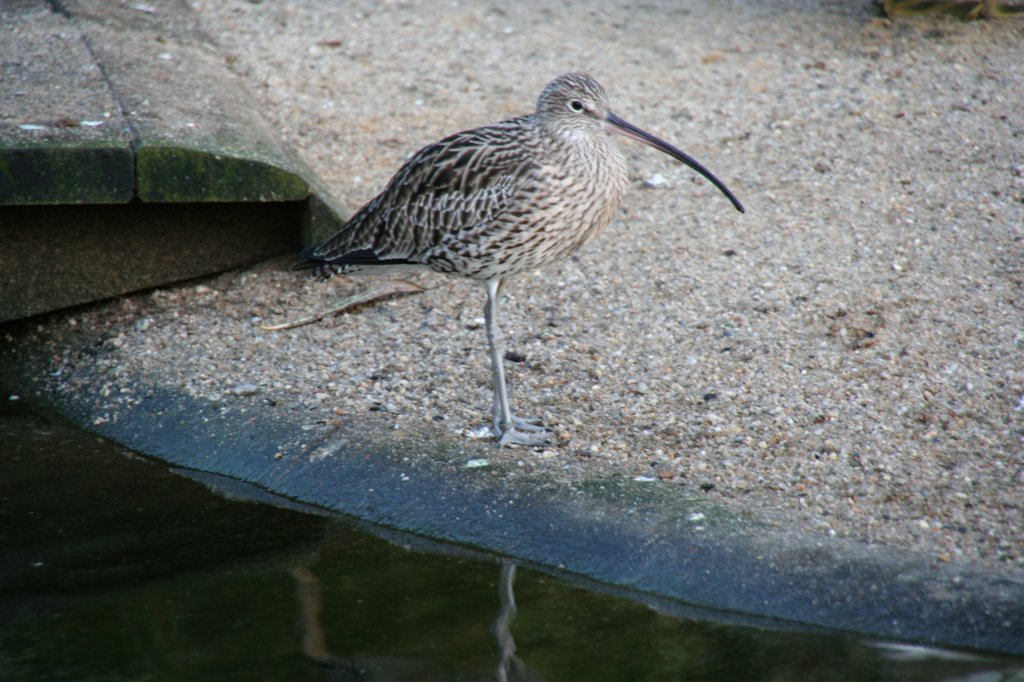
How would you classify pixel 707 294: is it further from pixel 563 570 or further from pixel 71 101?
pixel 71 101

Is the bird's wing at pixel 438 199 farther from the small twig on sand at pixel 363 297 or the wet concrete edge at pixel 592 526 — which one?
the wet concrete edge at pixel 592 526

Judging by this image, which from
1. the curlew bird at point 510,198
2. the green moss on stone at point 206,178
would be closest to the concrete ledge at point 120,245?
the green moss on stone at point 206,178

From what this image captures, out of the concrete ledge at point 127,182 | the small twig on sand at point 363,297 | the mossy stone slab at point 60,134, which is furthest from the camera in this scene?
the small twig on sand at point 363,297

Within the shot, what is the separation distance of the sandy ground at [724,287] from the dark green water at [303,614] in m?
0.60

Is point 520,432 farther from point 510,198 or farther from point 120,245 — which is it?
point 120,245

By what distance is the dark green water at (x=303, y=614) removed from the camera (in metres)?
4.01

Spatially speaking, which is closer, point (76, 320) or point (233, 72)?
point (76, 320)

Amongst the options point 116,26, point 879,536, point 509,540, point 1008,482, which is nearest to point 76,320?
point 116,26

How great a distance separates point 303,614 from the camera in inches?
172

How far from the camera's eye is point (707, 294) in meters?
6.12

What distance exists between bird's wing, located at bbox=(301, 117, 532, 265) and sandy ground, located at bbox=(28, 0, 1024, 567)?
585 mm

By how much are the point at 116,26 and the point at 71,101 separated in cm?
169

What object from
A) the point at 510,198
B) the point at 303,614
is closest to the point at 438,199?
the point at 510,198

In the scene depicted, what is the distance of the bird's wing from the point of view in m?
5.05
